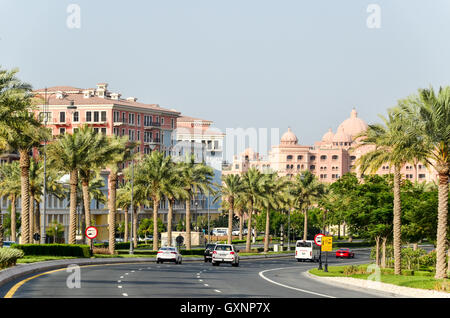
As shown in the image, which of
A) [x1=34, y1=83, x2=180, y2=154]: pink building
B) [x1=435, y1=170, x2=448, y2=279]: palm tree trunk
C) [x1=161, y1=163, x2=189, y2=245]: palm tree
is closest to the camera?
[x1=435, y1=170, x2=448, y2=279]: palm tree trunk

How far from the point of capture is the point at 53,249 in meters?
59.9

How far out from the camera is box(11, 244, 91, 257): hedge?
190 ft

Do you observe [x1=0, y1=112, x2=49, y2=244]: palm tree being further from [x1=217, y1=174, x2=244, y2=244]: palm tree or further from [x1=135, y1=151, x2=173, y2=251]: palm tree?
[x1=217, y1=174, x2=244, y2=244]: palm tree

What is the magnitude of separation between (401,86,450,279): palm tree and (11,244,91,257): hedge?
86.8 feet

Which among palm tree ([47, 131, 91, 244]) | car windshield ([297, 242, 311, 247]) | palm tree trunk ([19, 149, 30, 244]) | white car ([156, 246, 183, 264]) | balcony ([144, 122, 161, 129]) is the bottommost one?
car windshield ([297, 242, 311, 247])

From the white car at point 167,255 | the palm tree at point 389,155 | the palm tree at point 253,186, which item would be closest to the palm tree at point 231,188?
the palm tree at point 253,186

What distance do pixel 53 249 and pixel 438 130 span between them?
28.2 metres

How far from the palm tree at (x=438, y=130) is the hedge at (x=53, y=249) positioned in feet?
86.8

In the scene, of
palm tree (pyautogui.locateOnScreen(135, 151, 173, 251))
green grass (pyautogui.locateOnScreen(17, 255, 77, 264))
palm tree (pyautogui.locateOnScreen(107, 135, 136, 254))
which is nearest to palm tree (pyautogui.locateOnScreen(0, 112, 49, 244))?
green grass (pyautogui.locateOnScreen(17, 255, 77, 264))

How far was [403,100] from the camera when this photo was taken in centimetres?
4566

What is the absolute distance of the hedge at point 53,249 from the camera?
57.8 m
